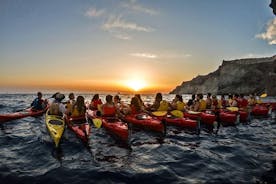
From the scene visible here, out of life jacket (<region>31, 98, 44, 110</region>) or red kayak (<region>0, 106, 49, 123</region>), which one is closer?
red kayak (<region>0, 106, 49, 123</region>)

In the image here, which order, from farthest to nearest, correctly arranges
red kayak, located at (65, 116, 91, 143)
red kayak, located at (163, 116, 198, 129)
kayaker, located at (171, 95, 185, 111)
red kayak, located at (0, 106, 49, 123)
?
kayaker, located at (171, 95, 185, 111) → red kayak, located at (0, 106, 49, 123) → red kayak, located at (163, 116, 198, 129) → red kayak, located at (65, 116, 91, 143)

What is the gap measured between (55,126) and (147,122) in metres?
4.94

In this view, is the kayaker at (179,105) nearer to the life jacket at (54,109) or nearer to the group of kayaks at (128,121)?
the group of kayaks at (128,121)

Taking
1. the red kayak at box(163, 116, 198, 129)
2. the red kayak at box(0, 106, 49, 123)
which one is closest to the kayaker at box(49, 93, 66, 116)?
the red kayak at box(0, 106, 49, 123)

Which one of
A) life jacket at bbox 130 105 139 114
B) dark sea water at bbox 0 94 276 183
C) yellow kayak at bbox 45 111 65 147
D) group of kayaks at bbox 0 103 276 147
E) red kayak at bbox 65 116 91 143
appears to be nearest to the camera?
dark sea water at bbox 0 94 276 183

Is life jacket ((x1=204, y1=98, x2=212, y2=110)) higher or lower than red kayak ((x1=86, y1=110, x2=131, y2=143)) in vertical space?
higher

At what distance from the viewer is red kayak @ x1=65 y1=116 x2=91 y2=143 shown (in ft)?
32.4

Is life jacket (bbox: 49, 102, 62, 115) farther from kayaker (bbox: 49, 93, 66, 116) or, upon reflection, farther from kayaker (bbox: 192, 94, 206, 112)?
kayaker (bbox: 192, 94, 206, 112)

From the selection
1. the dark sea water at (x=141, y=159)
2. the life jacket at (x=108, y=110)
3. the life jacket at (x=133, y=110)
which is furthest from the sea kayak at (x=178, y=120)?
the life jacket at (x=108, y=110)

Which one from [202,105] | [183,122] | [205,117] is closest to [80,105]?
[183,122]

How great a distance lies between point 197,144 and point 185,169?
3.73 meters

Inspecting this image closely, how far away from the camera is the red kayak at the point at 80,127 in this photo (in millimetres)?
9878

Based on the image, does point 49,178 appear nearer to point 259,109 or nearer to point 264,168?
point 264,168

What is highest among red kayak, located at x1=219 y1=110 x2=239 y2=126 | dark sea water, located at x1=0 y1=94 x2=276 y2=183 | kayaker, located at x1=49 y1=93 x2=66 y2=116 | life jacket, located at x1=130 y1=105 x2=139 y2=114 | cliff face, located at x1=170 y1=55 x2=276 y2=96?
cliff face, located at x1=170 y1=55 x2=276 y2=96
